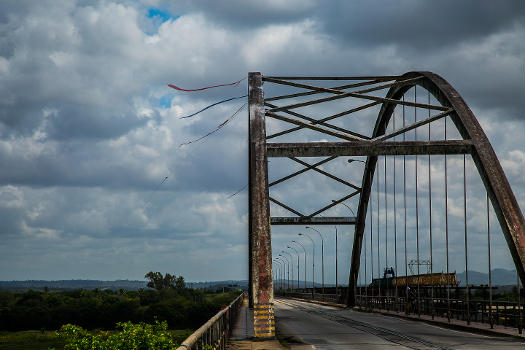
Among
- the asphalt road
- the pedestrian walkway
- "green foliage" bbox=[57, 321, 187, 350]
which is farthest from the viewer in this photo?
the asphalt road

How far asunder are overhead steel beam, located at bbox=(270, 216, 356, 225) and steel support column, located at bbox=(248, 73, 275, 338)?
2553 centimetres

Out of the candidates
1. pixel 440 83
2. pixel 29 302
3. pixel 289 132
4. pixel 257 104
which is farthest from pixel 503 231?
pixel 29 302

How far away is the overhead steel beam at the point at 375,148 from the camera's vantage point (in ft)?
86.9

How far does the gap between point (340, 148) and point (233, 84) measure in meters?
7.38

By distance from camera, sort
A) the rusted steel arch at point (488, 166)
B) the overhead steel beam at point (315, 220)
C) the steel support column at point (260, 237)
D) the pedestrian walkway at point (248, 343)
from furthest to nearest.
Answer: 1. the overhead steel beam at point (315, 220)
2. the rusted steel arch at point (488, 166)
3. the steel support column at point (260, 237)
4. the pedestrian walkway at point (248, 343)

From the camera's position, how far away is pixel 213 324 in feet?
53.3

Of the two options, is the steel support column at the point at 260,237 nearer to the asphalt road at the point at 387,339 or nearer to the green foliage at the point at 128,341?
the asphalt road at the point at 387,339

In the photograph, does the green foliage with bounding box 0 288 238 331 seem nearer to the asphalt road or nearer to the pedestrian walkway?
the asphalt road

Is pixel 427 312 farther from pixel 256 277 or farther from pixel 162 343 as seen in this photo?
pixel 162 343

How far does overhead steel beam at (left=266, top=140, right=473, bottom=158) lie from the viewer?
26500 millimetres

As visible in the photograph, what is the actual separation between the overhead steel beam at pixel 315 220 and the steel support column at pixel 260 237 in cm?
2553

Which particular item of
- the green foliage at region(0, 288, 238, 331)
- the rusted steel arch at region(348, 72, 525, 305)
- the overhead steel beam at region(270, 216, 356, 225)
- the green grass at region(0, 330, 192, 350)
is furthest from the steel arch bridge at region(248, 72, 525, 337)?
the green foliage at region(0, 288, 238, 331)

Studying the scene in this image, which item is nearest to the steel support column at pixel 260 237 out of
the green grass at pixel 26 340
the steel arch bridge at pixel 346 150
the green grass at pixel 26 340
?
the steel arch bridge at pixel 346 150

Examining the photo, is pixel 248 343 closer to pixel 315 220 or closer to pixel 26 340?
pixel 315 220
